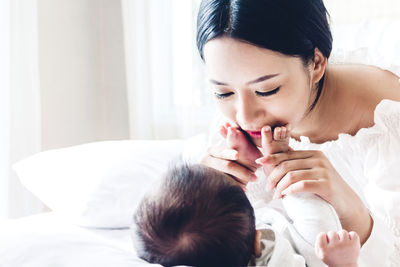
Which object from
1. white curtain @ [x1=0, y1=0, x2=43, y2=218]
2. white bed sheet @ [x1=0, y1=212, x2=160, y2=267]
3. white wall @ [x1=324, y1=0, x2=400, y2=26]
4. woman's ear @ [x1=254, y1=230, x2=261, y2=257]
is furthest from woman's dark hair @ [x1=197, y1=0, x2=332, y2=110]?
white curtain @ [x1=0, y1=0, x2=43, y2=218]

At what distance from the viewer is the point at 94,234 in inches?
47.6

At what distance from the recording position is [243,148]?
3.48ft

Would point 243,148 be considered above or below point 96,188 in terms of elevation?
above

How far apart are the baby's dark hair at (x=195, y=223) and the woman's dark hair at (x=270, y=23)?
0.99ft

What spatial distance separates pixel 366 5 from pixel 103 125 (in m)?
1.54

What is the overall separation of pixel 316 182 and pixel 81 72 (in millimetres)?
1833

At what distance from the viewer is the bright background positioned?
1.98 metres

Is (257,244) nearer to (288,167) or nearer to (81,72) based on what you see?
(288,167)

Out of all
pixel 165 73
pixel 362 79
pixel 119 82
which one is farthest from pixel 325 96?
pixel 119 82

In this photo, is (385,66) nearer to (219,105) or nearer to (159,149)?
(219,105)

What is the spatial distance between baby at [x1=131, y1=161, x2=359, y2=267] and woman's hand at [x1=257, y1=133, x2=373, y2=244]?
0.42 feet

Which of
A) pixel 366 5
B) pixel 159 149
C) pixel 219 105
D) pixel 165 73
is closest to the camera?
pixel 219 105

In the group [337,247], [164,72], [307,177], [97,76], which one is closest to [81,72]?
[97,76]

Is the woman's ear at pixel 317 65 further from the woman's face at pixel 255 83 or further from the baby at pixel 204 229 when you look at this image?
the baby at pixel 204 229
